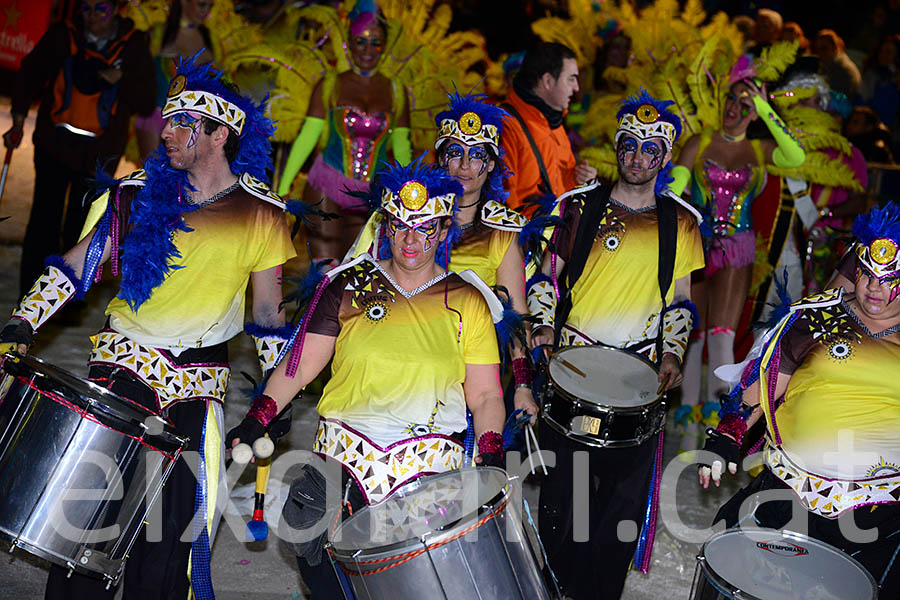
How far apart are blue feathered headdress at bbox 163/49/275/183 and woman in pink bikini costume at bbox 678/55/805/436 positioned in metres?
3.12

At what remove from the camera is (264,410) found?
392 centimetres

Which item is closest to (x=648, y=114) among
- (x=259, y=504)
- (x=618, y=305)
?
(x=618, y=305)

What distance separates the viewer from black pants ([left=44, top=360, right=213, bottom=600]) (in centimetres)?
411

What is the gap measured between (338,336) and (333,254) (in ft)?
12.5

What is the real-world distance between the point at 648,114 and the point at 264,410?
2.28 metres

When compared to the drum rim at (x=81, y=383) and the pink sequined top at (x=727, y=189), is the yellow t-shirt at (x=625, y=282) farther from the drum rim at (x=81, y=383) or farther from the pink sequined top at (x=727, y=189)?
the drum rim at (x=81, y=383)

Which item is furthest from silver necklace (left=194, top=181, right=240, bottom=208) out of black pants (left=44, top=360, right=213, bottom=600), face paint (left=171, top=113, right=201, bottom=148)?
black pants (left=44, top=360, right=213, bottom=600)

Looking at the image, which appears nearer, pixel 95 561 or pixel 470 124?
pixel 95 561

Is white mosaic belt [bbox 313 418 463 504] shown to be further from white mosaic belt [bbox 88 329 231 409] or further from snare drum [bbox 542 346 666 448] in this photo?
snare drum [bbox 542 346 666 448]

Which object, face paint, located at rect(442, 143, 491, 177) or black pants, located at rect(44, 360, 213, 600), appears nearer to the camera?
black pants, located at rect(44, 360, 213, 600)

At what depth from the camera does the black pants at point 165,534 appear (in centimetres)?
411

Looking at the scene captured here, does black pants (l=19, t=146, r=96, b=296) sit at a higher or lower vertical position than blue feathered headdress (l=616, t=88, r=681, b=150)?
lower

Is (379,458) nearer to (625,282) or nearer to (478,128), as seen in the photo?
(625,282)

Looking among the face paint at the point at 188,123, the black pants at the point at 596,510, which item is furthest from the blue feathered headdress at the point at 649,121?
the face paint at the point at 188,123
